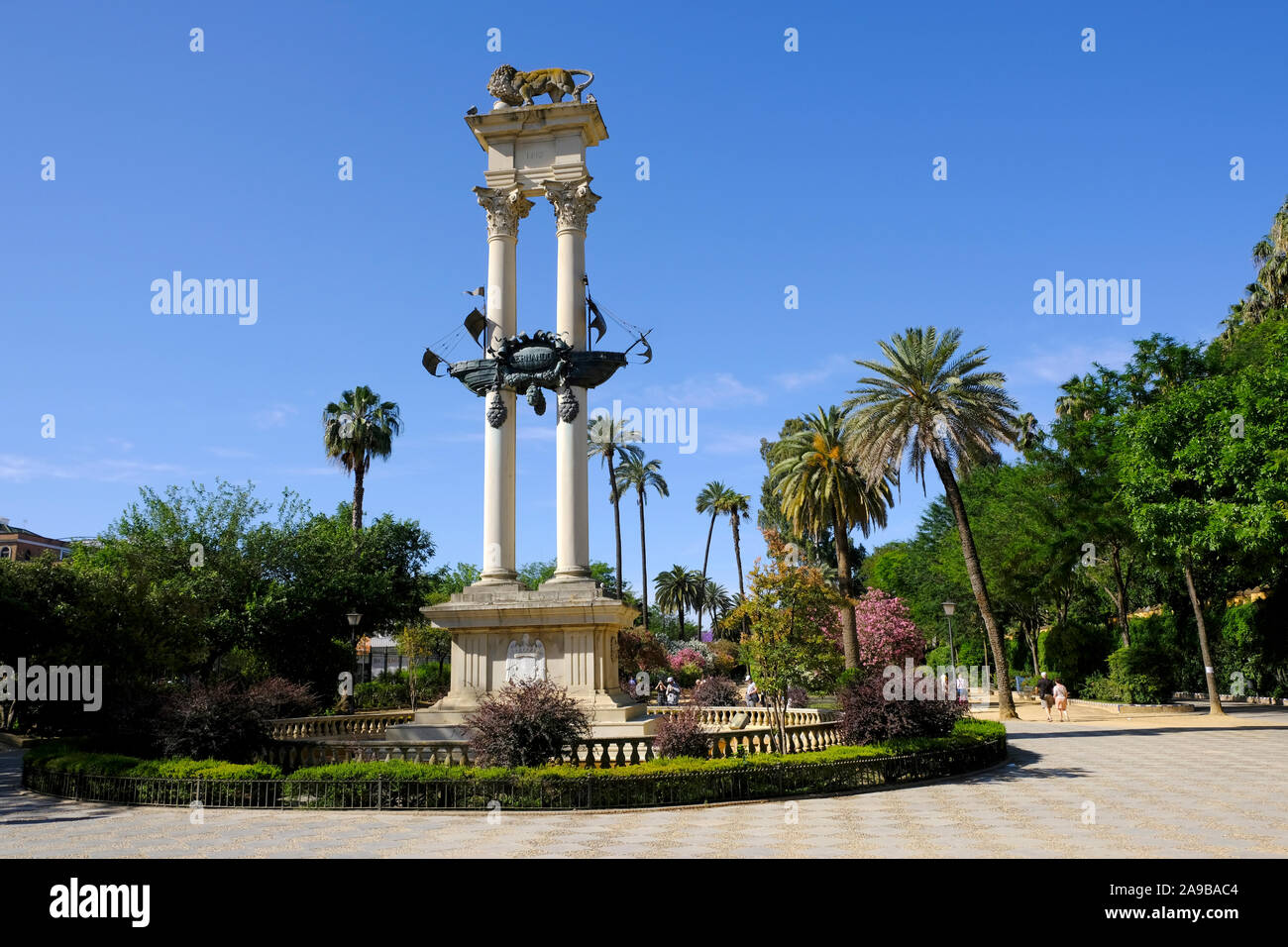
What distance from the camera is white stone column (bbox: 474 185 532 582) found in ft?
77.2

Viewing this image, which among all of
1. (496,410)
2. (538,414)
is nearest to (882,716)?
(538,414)

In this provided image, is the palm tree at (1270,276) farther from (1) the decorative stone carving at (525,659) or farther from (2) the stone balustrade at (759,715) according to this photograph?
(1) the decorative stone carving at (525,659)

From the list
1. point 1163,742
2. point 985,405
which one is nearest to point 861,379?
point 985,405

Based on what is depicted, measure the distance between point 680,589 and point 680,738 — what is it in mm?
81580

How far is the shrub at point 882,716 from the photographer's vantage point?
19578 millimetres

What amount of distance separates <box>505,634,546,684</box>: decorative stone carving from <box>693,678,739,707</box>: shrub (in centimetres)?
1316

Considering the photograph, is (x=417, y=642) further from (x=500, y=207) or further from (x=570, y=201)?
(x=570, y=201)

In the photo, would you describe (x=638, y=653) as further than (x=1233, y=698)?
Yes

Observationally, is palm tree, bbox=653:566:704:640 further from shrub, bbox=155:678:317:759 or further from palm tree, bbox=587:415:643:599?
shrub, bbox=155:678:317:759

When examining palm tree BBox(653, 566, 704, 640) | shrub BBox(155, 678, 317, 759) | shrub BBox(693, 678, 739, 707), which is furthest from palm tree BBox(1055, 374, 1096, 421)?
palm tree BBox(653, 566, 704, 640)

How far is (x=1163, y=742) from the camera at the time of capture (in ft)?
87.0

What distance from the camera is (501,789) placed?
15.5m

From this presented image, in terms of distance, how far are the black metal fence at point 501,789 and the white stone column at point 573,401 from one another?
23.9 ft
